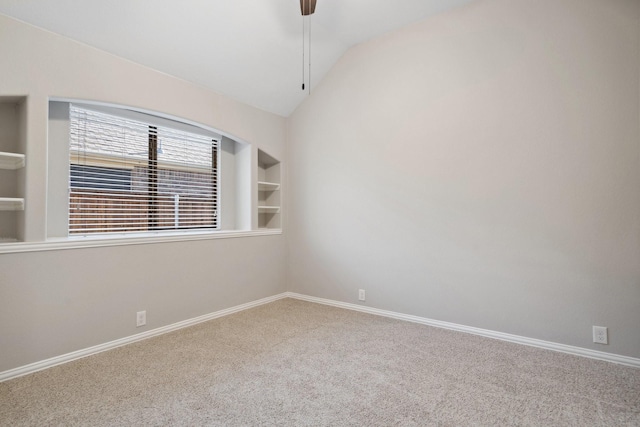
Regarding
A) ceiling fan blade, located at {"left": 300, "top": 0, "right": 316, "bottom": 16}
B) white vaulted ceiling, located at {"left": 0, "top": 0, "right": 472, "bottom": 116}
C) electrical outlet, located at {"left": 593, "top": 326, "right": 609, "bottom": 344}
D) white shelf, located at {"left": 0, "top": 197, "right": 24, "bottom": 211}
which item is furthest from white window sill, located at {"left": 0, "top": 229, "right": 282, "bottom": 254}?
electrical outlet, located at {"left": 593, "top": 326, "right": 609, "bottom": 344}

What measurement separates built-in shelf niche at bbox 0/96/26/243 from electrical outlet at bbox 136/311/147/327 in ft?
3.65

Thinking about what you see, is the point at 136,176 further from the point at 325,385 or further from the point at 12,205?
the point at 325,385

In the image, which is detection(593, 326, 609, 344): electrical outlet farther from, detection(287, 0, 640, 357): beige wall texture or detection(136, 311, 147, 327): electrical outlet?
detection(136, 311, 147, 327): electrical outlet

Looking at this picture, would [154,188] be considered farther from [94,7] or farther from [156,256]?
[94,7]

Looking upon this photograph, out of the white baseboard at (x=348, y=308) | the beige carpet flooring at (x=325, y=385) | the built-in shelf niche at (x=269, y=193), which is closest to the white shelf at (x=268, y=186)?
the built-in shelf niche at (x=269, y=193)

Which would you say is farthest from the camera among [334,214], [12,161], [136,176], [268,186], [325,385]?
[268,186]

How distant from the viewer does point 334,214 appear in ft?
13.9

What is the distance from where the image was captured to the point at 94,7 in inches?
98.9

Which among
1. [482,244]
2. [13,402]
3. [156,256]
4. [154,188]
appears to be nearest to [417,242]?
[482,244]

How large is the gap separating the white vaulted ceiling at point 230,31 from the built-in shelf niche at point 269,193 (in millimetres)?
771

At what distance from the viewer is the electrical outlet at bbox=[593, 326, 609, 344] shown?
2.63 m

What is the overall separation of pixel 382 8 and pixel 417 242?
241 cm

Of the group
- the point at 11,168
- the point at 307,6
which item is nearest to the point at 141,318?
the point at 11,168

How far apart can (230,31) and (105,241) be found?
2.24 m
